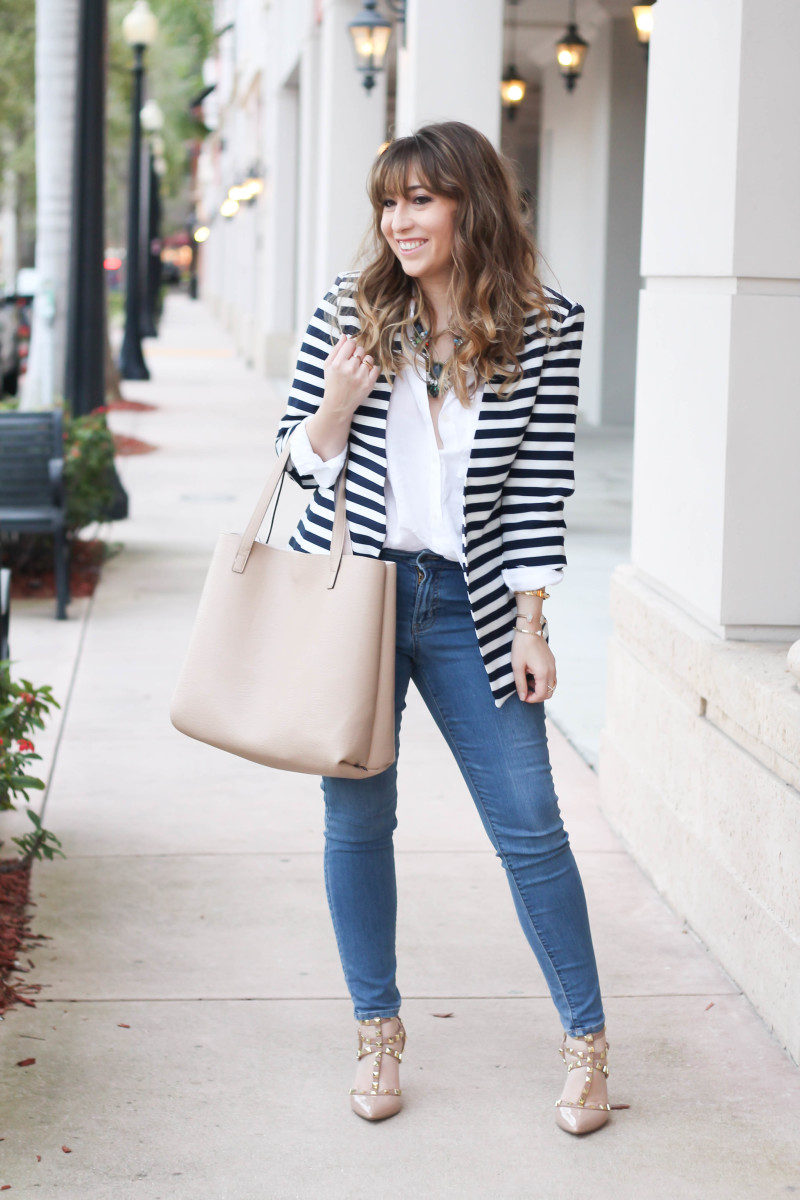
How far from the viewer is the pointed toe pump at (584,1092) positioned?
3227 mm

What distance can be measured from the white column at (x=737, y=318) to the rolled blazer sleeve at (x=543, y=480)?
1011 mm

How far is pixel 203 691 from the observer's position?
299cm

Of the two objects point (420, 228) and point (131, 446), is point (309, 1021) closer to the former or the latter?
point (420, 228)

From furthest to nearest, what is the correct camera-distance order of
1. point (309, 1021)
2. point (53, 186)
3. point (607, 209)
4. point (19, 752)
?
point (607, 209) < point (53, 186) < point (19, 752) < point (309, 1021)

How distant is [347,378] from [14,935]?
202 centimetres

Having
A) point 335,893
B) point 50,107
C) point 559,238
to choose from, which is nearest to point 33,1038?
point 335,893

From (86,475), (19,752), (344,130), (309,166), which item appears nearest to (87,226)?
(86,475)

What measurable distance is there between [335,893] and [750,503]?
1.54m

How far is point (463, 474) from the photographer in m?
3.01

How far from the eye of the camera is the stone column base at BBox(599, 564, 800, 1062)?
358 centimetres

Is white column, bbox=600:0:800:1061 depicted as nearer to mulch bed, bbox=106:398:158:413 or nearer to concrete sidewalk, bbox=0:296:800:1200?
concrete sidewalk, bbox=0:296:800:1200

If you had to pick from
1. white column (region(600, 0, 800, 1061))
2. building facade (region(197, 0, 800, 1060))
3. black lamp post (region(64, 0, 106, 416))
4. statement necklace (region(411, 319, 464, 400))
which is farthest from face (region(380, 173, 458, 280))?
black lamp post (region(64, 0, 106, 416))

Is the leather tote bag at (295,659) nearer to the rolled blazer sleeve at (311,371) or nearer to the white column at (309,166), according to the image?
the rolled blazer sleeve at (311,371)

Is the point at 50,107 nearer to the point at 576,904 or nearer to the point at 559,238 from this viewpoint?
the point at 559,238
